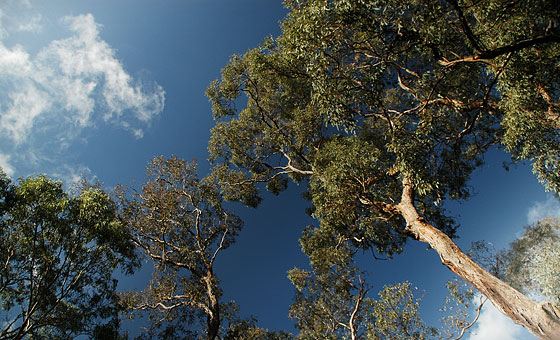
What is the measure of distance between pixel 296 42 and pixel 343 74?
2523mm

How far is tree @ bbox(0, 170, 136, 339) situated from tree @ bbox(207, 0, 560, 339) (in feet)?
22.4

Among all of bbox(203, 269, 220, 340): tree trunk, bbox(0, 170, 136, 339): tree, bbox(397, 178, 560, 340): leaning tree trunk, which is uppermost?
bbox(0, 170, 136, 339): tree

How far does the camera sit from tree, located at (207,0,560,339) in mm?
6688

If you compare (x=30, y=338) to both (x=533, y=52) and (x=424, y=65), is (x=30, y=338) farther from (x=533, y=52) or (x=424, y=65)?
(x=424, y=65)

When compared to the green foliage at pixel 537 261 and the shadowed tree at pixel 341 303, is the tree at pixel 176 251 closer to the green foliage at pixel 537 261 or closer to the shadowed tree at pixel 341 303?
the shadowed tree at pixel 341 303

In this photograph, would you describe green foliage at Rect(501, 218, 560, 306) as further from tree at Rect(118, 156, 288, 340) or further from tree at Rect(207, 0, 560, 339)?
tree at Rect(118, 156, 288, 340)

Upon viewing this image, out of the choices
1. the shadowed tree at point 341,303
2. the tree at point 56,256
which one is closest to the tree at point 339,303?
the shadowed tree at point 341,303

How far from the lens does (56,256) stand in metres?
9.41

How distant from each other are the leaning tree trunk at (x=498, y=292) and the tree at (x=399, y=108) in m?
0.02

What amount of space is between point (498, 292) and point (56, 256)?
13687mm

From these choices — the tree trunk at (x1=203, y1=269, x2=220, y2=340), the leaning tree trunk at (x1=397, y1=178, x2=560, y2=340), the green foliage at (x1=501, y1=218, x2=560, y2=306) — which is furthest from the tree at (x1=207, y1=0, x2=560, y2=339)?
the tree trunk at (x1=203, y1=269, x2=220, y2=340)

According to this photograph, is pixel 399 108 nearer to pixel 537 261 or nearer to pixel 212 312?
pixel 537 261

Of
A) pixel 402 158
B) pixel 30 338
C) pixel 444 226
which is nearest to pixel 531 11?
pixel 402 158

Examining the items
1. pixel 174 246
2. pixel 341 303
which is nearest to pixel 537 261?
pixel 341 303
